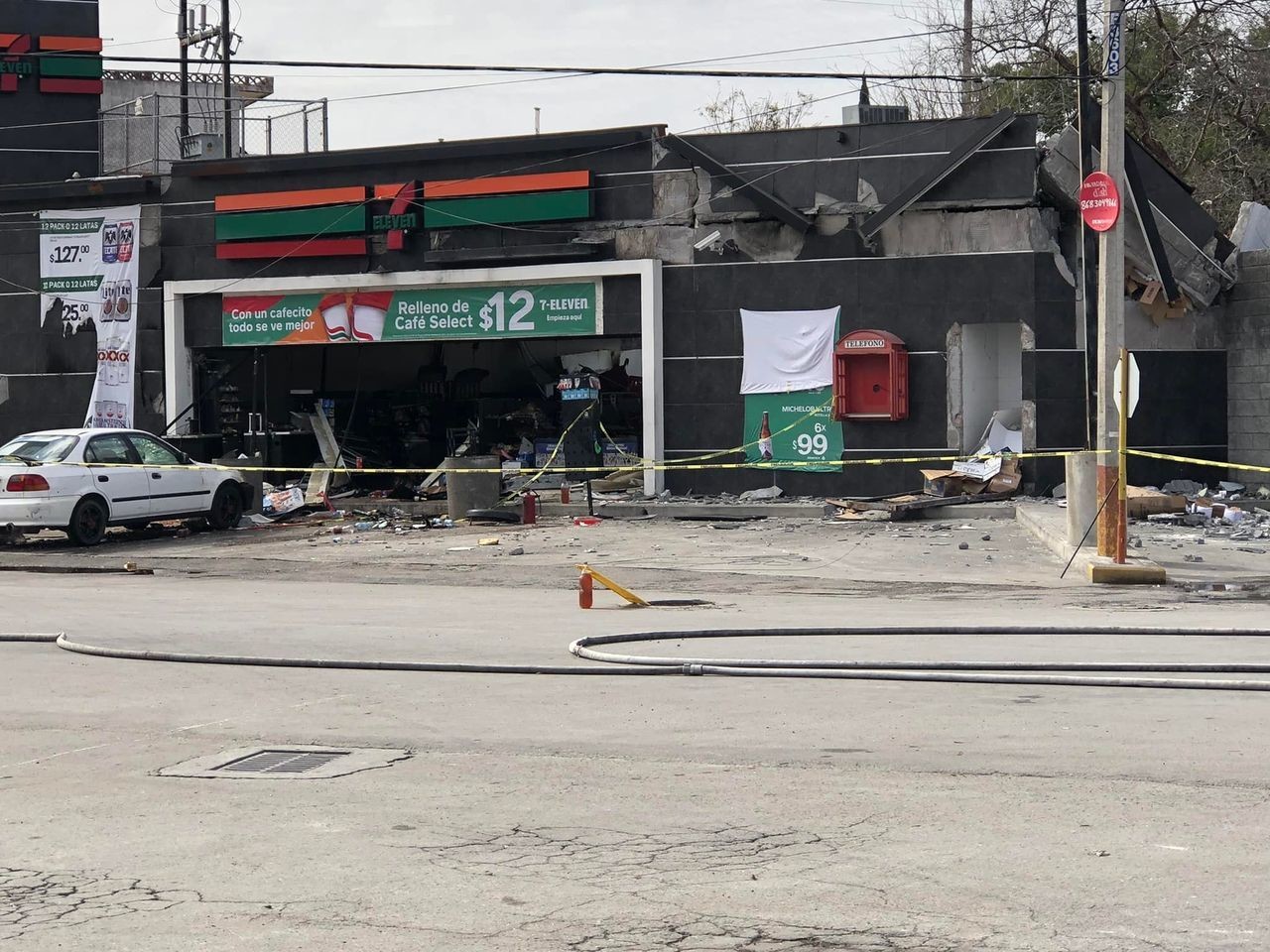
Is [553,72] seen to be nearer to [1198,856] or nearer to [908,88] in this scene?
[1198,856]

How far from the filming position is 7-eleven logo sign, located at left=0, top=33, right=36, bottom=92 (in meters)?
31.1

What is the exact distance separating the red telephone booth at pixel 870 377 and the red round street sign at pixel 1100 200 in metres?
8.29

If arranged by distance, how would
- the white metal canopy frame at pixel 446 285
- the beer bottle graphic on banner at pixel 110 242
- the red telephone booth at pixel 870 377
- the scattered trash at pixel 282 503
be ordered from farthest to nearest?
the beer bottle graphic on banner at pixel 110 242, the white metal canopy frame at pixel 446 285, the scattered trash at pixel 282 503, the red telephone booth at pixel 870 377

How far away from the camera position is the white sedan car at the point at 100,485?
20766 mm

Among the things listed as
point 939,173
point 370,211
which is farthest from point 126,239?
point 939,173

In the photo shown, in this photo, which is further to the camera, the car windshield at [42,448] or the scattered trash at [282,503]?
the scattered trash at [282,503]

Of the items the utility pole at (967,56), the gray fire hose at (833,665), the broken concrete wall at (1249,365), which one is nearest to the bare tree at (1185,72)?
the utility pole at (967,56)

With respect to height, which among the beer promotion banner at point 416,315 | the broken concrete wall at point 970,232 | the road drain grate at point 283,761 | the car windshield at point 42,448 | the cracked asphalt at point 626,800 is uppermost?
the broken concrete wall at point 970,232

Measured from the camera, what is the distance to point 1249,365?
24969 millimetres

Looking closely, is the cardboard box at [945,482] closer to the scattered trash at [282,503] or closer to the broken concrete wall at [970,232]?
the broken concrete wall at [970,232]

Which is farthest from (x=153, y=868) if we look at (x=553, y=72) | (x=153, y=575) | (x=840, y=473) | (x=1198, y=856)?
(x=840, y=473)

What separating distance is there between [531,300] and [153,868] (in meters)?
21.4

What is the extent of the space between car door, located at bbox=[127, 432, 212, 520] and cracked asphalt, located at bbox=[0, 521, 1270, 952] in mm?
9308

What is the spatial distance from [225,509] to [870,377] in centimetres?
1020
